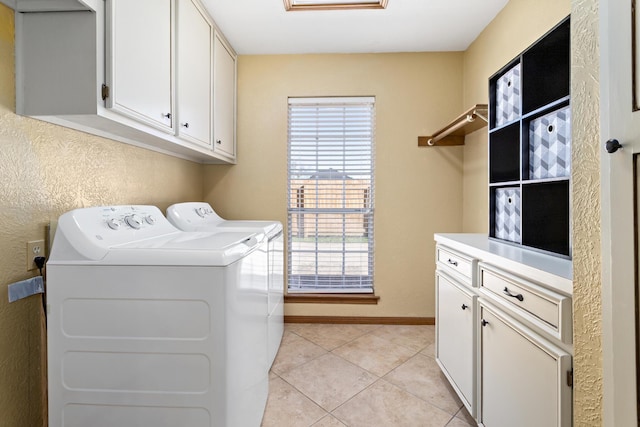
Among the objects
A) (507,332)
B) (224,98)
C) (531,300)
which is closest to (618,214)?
(531,300)

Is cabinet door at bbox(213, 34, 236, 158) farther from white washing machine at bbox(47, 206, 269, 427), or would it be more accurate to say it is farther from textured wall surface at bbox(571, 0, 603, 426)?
textured wall surface at bbox(571, 0, 603, 426)

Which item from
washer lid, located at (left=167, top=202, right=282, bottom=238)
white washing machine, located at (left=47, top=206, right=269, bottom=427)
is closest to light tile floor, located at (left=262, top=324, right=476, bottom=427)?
white washing machine, located at (left=47, top=206, right=269, bottom=427)

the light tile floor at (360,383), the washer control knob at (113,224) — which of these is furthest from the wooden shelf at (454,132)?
the washer control knob at (113,224)

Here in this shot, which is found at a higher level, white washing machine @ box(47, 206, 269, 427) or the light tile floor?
white washing machine @ box(47, 206, 269, 427)

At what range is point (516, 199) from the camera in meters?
1.61

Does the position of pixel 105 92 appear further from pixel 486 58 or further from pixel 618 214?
pixel 486 58

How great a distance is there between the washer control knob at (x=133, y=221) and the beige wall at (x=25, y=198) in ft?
0.62

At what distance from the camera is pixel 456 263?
5.30 feet

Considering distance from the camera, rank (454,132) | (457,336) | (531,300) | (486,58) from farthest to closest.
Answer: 1. (454,132)
2. (486,58)
3. (457,336)
4. (531,300)

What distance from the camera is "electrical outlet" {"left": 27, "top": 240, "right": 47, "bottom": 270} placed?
121 centimetres

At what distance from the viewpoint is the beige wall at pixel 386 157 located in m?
2.75

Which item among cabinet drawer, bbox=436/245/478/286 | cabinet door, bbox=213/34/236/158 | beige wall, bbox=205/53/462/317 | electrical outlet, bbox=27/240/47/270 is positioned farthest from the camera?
beige wall, bbox=205/53/462/317

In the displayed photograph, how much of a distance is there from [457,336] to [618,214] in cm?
112

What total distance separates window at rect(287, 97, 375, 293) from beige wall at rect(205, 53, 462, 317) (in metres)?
0.10
